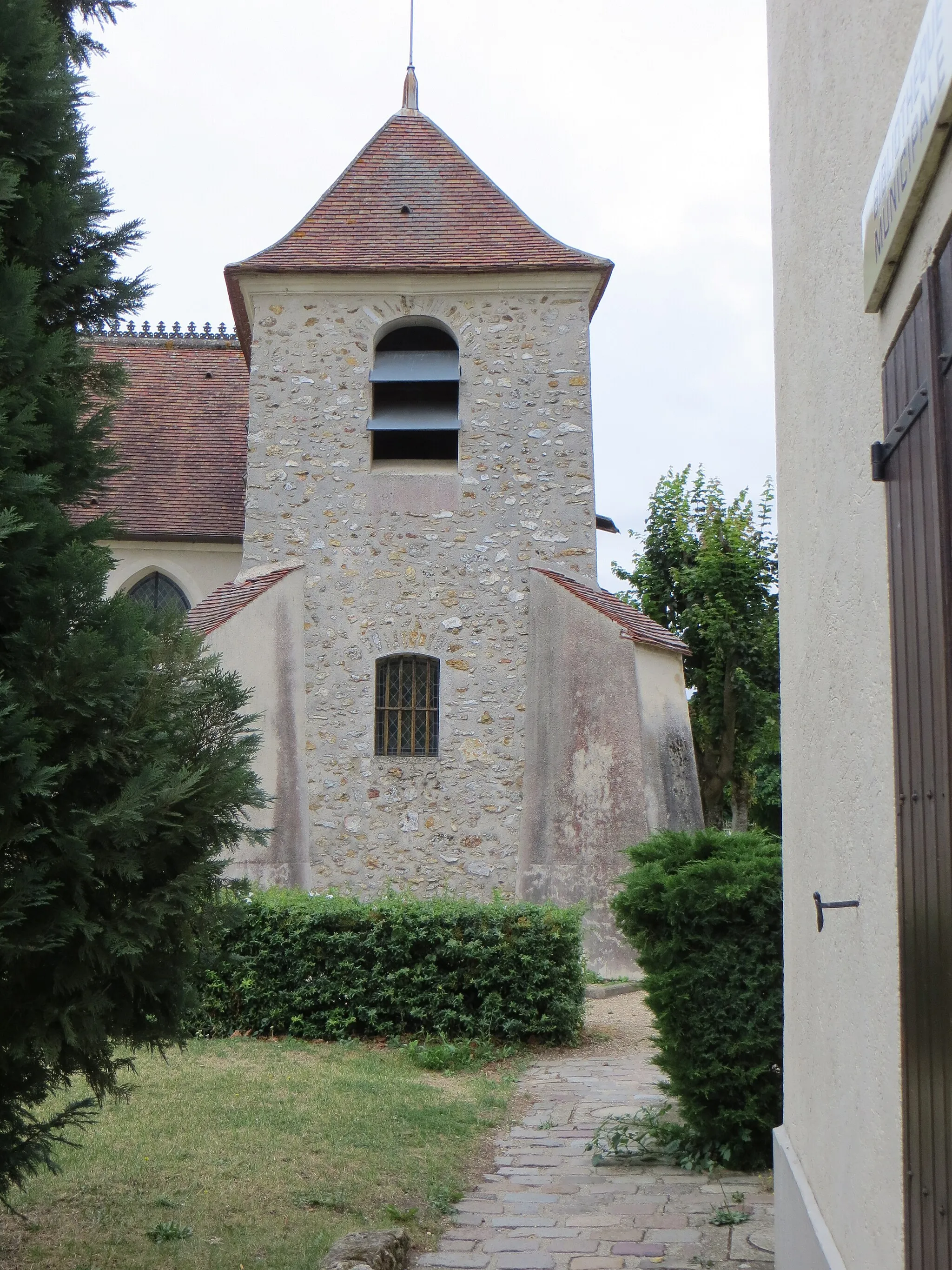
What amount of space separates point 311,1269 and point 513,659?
10.2 meters

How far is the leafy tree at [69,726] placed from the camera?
418 centimetres

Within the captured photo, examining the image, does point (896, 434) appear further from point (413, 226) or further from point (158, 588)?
point (158, 588)

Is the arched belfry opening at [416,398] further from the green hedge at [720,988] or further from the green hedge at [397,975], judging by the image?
the green hedge at [720,988]

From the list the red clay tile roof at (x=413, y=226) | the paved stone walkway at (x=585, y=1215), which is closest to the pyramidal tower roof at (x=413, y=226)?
the red clay tile roof at (x=413, y=226)

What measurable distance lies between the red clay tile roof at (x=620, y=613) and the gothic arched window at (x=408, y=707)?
72.7 inches

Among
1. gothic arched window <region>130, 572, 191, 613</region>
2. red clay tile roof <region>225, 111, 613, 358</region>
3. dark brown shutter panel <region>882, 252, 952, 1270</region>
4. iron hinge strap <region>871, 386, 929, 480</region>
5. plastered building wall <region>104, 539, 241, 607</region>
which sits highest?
red clay tile roof <region>225, 111, 613, 358</region>

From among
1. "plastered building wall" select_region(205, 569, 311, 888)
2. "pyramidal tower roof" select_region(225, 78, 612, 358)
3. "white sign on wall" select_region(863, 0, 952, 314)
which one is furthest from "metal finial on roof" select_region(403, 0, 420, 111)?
"white sign on wall" select_region(863, 0, 952, 314)

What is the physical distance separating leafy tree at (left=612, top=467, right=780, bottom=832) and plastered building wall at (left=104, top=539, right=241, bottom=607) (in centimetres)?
971

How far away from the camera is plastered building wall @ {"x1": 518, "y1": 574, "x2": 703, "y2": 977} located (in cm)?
1356

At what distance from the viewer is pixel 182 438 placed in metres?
18.5

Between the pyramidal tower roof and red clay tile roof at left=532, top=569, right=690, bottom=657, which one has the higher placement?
the pyramidal tower roof

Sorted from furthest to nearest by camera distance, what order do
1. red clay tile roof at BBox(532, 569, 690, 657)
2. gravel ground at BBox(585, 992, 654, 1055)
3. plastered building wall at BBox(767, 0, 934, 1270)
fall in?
red clay tile roof at BBox(532, 569, 690, 657), gravel ground at BBox(585, 992, 654, 1055), plastered building wall at BBox(767, 0, 934, 1270)

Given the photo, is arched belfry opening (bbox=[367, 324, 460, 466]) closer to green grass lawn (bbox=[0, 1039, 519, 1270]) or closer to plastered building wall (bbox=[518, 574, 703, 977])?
plastered building wall (bbox=[518, 574, 703, 977])

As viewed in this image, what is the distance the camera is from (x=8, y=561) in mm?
4250
